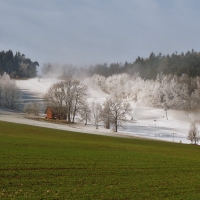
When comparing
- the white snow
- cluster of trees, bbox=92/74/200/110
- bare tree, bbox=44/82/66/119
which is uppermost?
cluster of trees, bbox=92/74/200/110

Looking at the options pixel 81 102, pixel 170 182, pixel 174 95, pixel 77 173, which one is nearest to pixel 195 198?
pixel 170 182

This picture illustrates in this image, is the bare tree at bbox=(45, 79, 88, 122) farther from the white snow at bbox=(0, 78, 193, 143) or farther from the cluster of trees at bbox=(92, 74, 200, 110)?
the cluster of trees at bbox=(92, 74, 200, 110)

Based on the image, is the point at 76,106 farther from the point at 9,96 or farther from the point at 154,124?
the point at 9,96

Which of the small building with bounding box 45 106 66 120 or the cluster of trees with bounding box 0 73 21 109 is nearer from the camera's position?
the small building with bounding box 45 106 66 120

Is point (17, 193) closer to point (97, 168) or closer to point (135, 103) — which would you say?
point (97, 168)

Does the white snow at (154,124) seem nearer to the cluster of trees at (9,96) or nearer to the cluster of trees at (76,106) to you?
the cluster of trees at (76,106)

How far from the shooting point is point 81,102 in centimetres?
11650

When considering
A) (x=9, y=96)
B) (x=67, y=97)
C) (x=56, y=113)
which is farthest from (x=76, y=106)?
(x=9, y=96)

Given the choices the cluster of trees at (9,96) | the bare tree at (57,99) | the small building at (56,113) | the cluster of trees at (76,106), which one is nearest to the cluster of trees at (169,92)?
the cluster of trees at (76,106)

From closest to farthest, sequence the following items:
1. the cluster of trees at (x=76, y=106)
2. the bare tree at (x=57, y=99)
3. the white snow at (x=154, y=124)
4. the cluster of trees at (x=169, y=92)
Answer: the white snow at (x=154, y=124) < the cluster of trees at (x=76, y=106) < the bare tree at (x=57, y=99) < the cluster of trees at (x=169, y=92)

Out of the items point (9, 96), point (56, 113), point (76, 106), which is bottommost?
point (56, 113)

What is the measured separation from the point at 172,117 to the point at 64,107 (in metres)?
57.7

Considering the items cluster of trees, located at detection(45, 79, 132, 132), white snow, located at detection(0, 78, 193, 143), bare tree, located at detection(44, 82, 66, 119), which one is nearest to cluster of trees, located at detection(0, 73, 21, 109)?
white snow, located at detection(0, 78, 193, 143)

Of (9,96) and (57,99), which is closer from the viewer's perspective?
(57,99)
